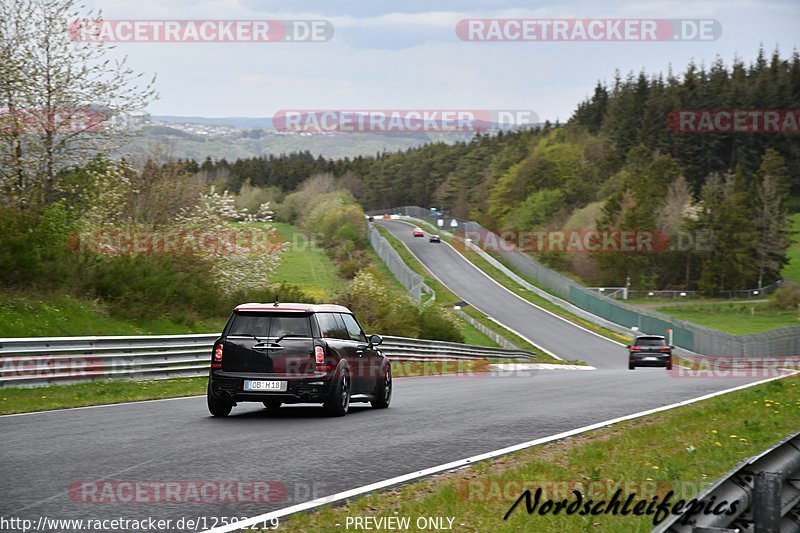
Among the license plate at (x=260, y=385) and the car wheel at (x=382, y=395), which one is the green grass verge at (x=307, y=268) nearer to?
the car wheel at (x=382, y=395)

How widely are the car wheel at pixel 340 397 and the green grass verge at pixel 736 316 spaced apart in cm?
7209

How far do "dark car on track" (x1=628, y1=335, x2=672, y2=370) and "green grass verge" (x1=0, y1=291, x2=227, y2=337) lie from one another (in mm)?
→ 22278

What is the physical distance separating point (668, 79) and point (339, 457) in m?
179

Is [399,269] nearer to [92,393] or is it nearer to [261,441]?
[92,393]

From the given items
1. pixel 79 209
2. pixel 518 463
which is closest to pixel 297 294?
pixel 79 209

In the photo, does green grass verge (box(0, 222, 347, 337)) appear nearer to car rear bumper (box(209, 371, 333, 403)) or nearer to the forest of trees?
car rear bumper (box(209, 371, 333, 403))

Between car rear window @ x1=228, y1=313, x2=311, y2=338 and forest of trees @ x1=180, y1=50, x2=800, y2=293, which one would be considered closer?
car rear window @ x1=228, y1=313, x2=311, y2=338

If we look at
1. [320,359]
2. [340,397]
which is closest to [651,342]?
[340,397]

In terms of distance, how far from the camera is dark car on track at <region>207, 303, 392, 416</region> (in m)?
14.1

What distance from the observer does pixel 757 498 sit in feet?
16.2

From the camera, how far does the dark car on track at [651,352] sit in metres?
42.7

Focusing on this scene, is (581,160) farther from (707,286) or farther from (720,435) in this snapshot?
(720,435)

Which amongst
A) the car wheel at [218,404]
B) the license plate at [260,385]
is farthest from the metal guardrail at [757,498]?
the car wheel at [218,404]

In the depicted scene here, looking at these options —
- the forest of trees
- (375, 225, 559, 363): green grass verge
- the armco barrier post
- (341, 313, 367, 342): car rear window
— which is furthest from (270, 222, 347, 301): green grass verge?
the armco barrier post
